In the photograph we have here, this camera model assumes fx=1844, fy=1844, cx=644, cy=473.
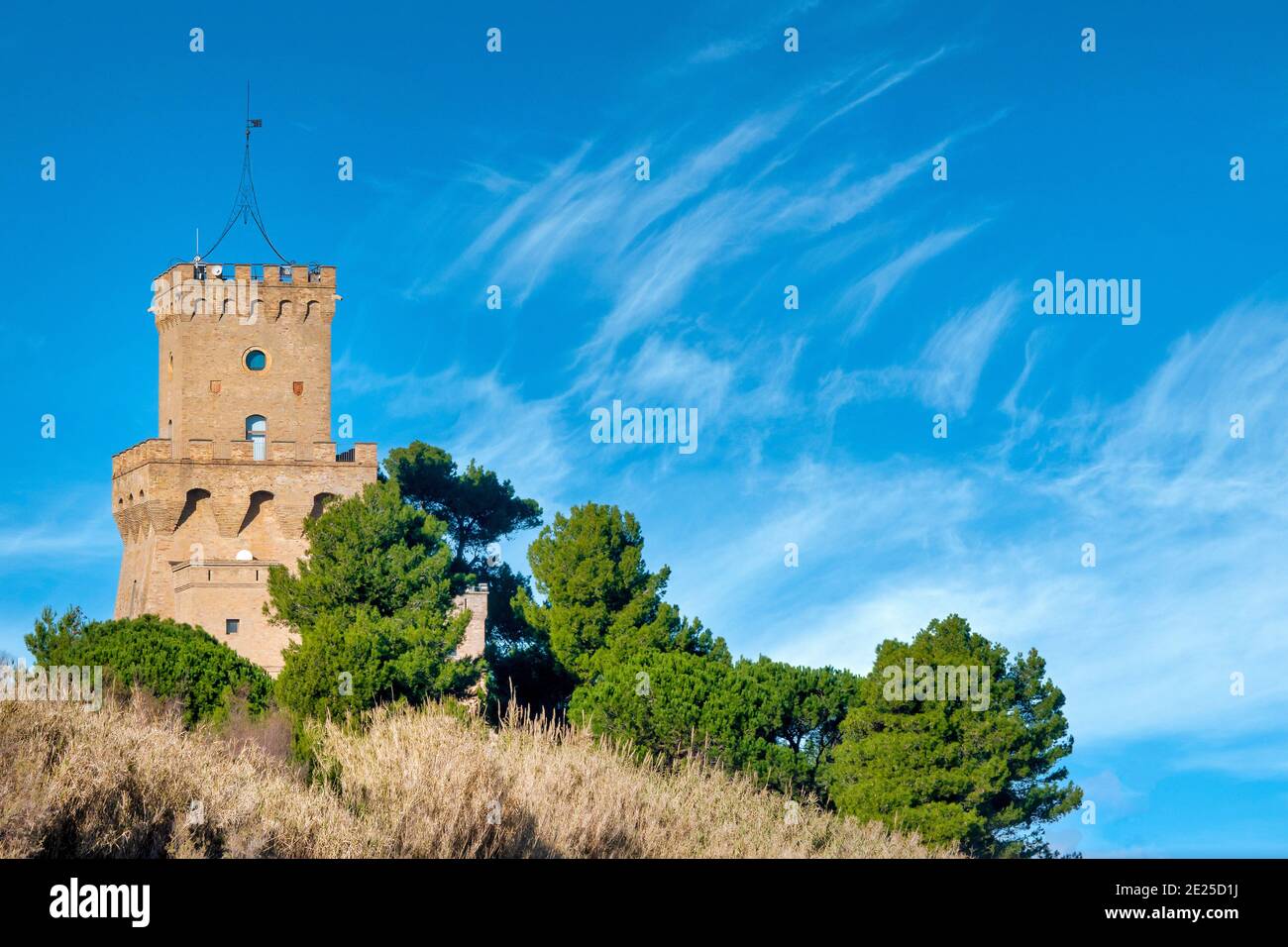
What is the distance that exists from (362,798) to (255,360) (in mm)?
31943

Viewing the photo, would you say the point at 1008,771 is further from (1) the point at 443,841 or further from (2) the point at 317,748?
(1) the point at 443,841

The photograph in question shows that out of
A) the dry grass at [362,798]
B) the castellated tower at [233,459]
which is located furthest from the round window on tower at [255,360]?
the dry grass at [362,798]

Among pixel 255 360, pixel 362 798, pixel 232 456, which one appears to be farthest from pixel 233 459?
pixel 362 798

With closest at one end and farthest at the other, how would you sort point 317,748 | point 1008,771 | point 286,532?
point 317,748 < point 1008,771 < point 286,532

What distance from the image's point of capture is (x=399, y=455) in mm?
62250

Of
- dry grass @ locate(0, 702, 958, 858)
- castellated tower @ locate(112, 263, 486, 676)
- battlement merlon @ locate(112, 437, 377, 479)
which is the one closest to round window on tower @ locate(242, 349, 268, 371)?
castellated tower @ locate(112, 263, 486, 676)

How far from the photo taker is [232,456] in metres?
54.0

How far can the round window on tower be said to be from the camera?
55.4 m

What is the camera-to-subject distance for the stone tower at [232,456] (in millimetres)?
51438

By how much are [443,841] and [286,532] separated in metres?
30.4

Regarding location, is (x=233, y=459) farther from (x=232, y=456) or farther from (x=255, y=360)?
(x=255, y=360)
